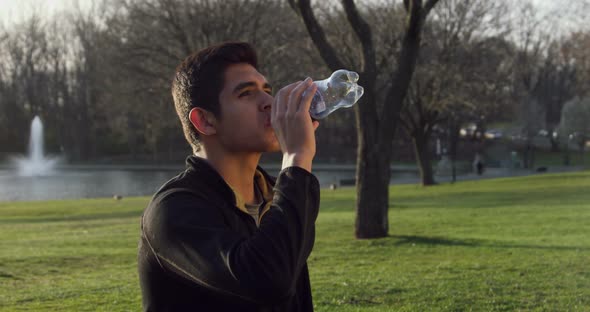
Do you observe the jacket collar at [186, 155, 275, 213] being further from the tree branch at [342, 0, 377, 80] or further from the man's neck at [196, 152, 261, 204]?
the tree branch at [342, 0, 377, 80]

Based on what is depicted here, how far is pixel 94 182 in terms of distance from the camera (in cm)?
5125

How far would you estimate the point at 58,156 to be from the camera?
2948 inches

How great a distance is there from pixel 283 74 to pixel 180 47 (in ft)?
15.9

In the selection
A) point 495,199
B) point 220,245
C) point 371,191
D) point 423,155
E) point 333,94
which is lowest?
point 495,199

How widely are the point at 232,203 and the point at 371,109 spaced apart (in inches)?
477

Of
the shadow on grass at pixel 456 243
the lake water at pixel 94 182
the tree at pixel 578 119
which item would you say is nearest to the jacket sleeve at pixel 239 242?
the shadow on grass at pixel 456 243

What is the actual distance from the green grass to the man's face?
5.30m

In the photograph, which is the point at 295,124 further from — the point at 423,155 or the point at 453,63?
the point at 423,155

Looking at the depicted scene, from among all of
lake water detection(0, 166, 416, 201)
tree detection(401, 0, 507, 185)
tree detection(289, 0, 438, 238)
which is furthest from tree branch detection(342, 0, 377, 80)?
lake water detection(0, 166, 416, 201)

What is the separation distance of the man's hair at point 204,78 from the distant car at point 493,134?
8186 centimetres

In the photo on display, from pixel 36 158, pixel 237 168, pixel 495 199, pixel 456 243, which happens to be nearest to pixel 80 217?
pixel 495 199

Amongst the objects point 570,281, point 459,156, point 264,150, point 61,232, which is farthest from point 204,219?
point 459,156

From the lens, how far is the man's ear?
2229 mm

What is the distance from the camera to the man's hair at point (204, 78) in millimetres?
2219
